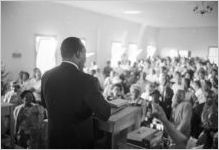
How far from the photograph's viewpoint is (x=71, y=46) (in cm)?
126

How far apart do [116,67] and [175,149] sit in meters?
4.97

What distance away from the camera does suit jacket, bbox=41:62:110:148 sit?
1.18 m

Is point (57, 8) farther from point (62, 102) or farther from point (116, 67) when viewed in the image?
point (62, 102)

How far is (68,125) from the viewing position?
1261 mm

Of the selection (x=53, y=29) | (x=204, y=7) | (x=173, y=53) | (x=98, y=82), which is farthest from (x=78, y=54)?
(x=173, y=53)

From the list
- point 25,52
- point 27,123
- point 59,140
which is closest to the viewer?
point 59,140

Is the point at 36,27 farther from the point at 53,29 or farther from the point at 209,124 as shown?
the point at 209,124

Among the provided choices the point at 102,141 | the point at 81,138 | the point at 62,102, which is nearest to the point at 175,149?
the point at 102,141

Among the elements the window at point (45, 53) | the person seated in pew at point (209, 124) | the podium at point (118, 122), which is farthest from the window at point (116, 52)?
the podium at point (118, 122)

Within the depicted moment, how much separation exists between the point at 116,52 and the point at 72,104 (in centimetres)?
562

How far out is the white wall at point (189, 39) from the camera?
7948mm

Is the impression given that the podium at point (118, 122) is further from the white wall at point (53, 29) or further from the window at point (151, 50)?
the window at point (151, 50)

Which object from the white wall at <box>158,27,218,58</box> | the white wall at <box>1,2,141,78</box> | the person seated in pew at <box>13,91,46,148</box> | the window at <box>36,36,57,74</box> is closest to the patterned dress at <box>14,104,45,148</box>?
the person seated in pew at <box>13,91,46,148</box>

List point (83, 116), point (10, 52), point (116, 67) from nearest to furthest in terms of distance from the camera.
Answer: point (83, 116)
point (10, 52)
point (116, 67)
